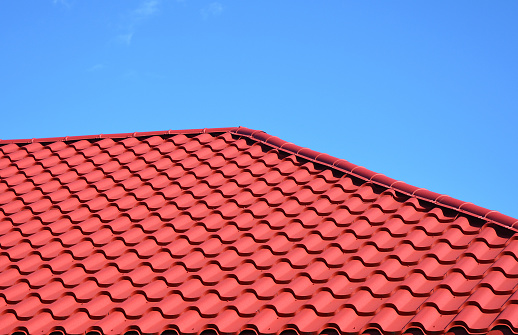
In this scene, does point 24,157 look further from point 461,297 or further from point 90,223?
point 461,297

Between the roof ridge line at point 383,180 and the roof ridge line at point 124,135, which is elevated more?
the roof ridge line at point 383,180

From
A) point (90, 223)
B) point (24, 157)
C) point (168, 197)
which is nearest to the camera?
point (90, 223)

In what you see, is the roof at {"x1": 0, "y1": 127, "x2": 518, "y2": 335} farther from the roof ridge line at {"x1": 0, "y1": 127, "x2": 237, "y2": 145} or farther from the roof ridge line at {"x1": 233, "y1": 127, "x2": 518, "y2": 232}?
the roof ridge line at {"x1": 0, "y1": 127, "x2": 237, "y2": 145}

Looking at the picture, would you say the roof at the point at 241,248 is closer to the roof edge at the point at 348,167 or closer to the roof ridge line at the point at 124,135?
the roof edge at the point at 348,167

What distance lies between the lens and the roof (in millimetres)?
6238

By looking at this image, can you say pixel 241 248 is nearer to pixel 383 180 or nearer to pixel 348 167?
pixel 383 180

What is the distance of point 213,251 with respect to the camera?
752 centimetres

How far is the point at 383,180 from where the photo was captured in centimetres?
898

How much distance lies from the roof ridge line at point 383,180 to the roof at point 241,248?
0.02 m

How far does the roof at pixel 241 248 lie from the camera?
6.24m

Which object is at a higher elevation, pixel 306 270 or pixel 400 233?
pixel 400 233

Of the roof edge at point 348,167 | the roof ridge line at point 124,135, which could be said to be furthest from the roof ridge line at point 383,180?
the roof ridge line at point 124,135

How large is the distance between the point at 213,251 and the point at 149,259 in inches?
27.9

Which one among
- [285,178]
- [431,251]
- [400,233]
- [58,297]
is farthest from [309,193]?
[58,297]
